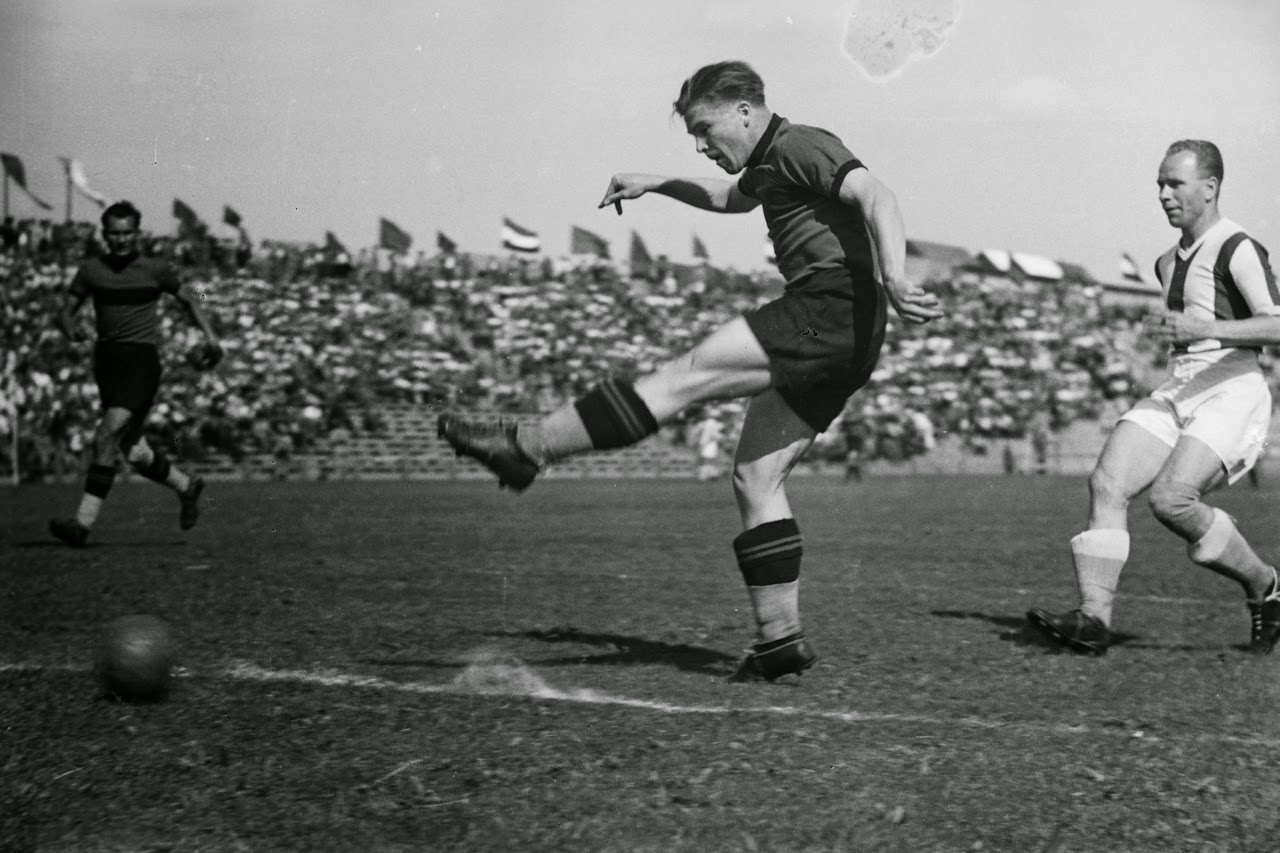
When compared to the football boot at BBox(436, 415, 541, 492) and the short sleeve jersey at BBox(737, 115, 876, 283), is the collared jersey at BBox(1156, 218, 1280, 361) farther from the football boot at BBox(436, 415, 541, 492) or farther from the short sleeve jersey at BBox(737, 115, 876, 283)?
the football boot at BBox(436, 415, 541, 492)

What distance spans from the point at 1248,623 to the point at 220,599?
467 centimetres

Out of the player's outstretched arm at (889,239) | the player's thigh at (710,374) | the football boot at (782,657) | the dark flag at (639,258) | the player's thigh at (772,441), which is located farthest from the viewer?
the dark flag at (639,258)

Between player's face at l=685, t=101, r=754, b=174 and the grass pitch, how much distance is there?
66.1 inches

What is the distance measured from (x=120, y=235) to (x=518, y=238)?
98.0 feet

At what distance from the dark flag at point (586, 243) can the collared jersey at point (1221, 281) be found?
37964 mm

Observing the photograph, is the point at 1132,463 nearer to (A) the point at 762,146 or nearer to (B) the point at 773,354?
(B) the point at 773,354

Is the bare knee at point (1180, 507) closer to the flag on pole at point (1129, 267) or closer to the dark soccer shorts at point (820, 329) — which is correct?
the dark soccer shorts at point (820, 329)

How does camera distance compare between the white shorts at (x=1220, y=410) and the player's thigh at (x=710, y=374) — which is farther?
the white shorts at (x=1220, y=410)

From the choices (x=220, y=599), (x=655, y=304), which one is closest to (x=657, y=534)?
(x=220, y=599)

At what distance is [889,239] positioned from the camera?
13.8 feet

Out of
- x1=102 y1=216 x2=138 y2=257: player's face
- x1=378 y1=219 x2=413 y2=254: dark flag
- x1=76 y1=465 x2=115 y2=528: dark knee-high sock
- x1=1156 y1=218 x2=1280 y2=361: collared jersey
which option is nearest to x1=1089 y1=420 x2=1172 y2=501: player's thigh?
x1=1156 y1=218 x2=1280 y2=361: collared jersey

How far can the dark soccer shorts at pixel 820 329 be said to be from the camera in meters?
4.46

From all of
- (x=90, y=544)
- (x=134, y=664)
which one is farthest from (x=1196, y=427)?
(x=90, y=544)

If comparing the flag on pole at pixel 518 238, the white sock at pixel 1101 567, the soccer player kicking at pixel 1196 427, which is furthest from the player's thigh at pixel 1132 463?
the flag on pole at pixel 518 238
